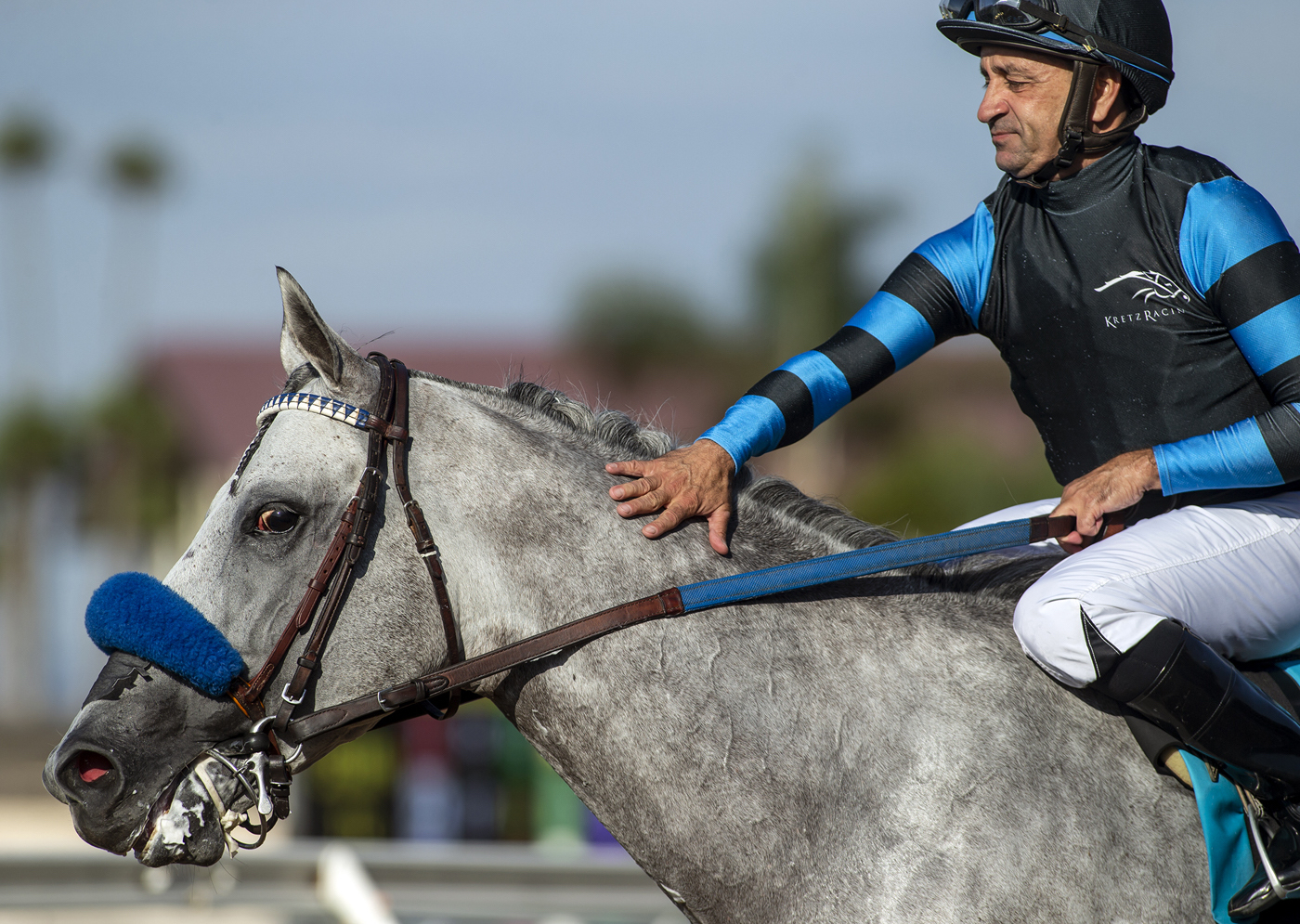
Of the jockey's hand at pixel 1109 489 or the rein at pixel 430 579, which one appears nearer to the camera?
the rein at pixel 430 579

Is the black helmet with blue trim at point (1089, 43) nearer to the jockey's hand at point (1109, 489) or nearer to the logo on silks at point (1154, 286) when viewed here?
the logo on silks at point (1154, 286)

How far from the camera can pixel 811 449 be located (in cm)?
2555

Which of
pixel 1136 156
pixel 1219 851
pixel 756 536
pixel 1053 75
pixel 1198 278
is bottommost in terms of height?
pixel 1219 851

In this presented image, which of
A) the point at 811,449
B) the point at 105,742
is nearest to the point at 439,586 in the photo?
the point at 105,742

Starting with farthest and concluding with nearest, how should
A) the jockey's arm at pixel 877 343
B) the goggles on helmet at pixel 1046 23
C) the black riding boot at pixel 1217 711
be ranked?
the jockey's arm at pixel 877 343, the goggles on helmet at pixel 1046 23, the black riding boot at pixel 1217 711

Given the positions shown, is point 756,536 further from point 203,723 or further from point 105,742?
point 105,742

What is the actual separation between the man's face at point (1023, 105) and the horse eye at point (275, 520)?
77.9 inches

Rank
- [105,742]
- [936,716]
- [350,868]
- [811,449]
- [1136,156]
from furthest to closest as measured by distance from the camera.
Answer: [811,449] → [350,868] → [1136,156] → [936,716] → [105,742]

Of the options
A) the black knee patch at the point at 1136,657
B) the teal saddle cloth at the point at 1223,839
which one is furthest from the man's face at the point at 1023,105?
the teal saddle cloth at the point at 1223,839

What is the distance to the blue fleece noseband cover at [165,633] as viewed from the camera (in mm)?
2520

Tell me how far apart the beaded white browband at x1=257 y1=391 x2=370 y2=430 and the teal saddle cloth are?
1870 mm

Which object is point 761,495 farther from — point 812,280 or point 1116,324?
point 812,280

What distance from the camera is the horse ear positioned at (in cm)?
267

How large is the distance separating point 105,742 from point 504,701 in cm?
85
